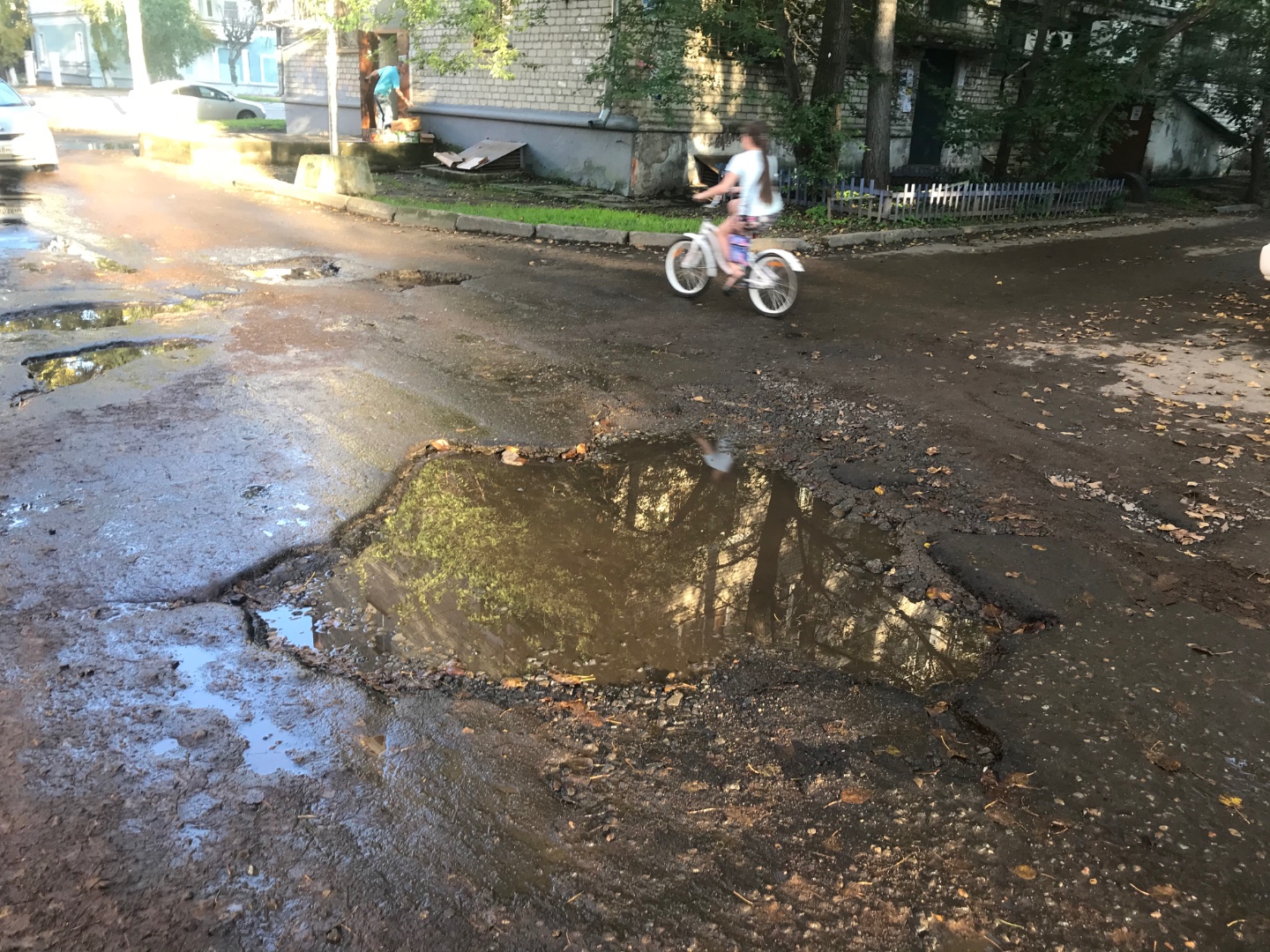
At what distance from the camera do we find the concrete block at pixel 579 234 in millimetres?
13367

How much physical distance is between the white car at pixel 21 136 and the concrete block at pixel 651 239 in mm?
11725

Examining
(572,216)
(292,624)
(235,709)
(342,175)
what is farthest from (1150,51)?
(235,709)

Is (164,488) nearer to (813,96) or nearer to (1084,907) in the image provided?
(1084,907)

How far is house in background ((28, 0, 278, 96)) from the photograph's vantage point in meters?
58.6

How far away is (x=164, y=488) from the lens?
5.10m

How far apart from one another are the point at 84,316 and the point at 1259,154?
2384 centimetres

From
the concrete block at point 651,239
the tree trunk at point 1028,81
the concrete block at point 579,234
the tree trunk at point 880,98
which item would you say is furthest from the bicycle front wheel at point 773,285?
the tree trunk at point 1028,81

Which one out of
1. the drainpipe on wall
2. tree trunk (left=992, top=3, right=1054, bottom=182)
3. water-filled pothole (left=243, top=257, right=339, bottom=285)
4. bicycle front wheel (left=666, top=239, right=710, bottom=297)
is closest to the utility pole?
the drainpipe on wall

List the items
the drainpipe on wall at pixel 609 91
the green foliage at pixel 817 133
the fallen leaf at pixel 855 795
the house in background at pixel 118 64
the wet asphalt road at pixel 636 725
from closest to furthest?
1. the wet asphalt road at pixel 636 725
2. the fallen leaf at pixel 855 795
3. the green foliage at pixel 817 133
4. the drainpipe on wall at pixel 609 91
5. the house in background at pixel 118 64

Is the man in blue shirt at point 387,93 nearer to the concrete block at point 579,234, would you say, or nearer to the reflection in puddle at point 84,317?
the concrete block at point 579,234

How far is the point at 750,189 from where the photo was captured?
8.92 meters

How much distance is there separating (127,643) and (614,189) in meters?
16.4

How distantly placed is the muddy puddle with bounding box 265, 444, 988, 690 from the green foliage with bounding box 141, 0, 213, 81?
6005 cm

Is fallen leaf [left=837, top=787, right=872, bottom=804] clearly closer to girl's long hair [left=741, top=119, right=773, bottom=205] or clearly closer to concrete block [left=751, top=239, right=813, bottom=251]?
girl's long hair [left=741, top=119, right=773, bottom=205]
